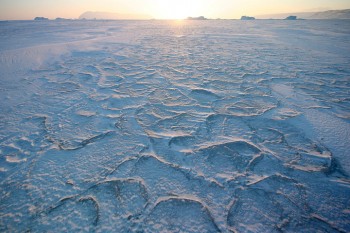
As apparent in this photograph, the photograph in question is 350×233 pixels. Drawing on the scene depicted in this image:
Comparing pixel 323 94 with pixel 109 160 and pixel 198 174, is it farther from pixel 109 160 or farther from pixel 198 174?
pixel 109 160

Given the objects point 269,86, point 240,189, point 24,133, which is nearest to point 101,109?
point 24,133

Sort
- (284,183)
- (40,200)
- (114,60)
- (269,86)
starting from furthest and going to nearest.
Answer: (114,60) < (269,86) < (284,183) < (40,200)

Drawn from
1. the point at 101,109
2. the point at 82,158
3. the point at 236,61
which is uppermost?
the point at 236,61

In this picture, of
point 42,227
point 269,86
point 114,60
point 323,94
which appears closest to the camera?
point 42,227

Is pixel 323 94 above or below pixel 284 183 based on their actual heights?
above

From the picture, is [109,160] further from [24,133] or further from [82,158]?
[24,133]

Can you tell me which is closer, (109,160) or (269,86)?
(109,160)
